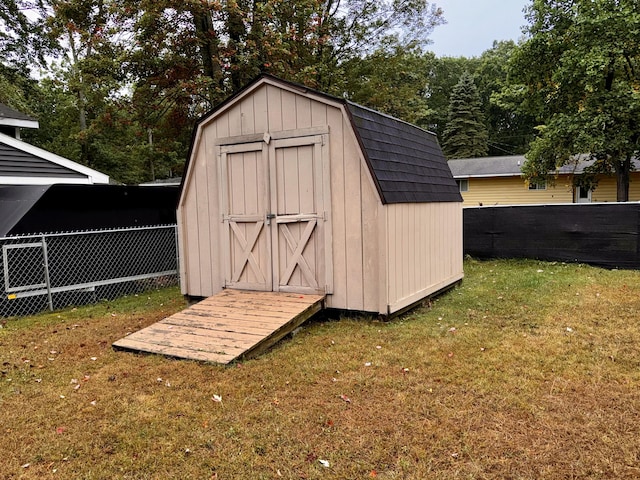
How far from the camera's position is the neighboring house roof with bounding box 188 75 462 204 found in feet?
16.5

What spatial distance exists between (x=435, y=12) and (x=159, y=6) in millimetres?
9362

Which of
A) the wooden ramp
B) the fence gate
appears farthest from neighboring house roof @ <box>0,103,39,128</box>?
the wooden ramp

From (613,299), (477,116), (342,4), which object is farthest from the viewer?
(477,116)

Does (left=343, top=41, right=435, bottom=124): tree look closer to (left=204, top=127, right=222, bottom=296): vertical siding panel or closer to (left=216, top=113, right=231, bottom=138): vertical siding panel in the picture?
(left=216, top=113, right=231, bottom=138): vertical siding panel

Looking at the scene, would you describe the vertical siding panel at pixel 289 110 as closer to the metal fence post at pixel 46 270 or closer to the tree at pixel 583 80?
the metal fence post at pixel 46 270

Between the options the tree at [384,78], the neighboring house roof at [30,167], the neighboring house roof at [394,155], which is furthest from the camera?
the tree at [384,78]

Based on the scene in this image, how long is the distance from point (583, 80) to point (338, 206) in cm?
1153

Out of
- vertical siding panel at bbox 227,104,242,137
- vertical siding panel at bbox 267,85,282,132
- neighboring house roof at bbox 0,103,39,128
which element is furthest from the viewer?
neighboring house roof at bbox 0,103,39,128

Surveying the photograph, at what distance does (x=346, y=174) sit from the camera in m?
5.12

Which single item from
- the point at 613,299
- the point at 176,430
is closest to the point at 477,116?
the point at 613,299

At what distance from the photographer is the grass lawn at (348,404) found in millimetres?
2384

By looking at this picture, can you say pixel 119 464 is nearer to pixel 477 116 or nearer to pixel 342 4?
pixel 342 4

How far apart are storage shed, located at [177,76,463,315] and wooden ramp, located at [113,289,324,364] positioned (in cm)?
42

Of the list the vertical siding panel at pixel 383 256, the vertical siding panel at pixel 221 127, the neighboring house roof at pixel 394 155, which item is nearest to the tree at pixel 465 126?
the neighboring house roof at pixel 394 155
